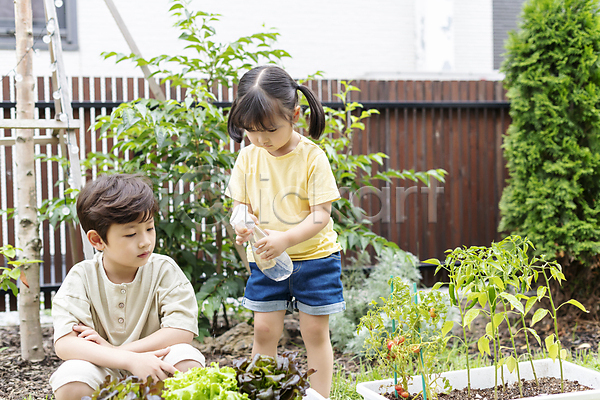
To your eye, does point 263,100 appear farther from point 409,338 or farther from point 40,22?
point 40,22

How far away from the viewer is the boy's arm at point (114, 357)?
1537mm

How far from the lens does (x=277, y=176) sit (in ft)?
6.55

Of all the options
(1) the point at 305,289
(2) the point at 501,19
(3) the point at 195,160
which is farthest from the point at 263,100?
(2) the point at 501,19

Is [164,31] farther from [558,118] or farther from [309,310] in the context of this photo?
[309,310]

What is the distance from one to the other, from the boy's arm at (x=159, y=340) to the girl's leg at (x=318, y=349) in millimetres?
497

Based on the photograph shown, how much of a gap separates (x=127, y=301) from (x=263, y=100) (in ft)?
2.86

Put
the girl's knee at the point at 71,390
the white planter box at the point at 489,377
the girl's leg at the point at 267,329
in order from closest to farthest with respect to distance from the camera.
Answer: the girl's knee at the point at 71,390
the white planter box at the point at 489,377
the girl's leg at the point at 267,329

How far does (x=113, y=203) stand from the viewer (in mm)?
1659

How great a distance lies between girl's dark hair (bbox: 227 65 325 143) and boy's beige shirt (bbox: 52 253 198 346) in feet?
2.10

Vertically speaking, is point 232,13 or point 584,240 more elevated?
point 232,13

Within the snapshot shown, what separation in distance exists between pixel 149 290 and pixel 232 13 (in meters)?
6.43

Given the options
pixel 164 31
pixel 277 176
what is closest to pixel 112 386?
pixel 277 176

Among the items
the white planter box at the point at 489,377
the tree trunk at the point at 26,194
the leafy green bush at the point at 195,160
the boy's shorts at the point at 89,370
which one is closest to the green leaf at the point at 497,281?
the white planter box at the point at 489,377

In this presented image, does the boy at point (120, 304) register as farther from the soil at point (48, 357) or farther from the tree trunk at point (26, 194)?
the tree trunk at point (26, 194)
